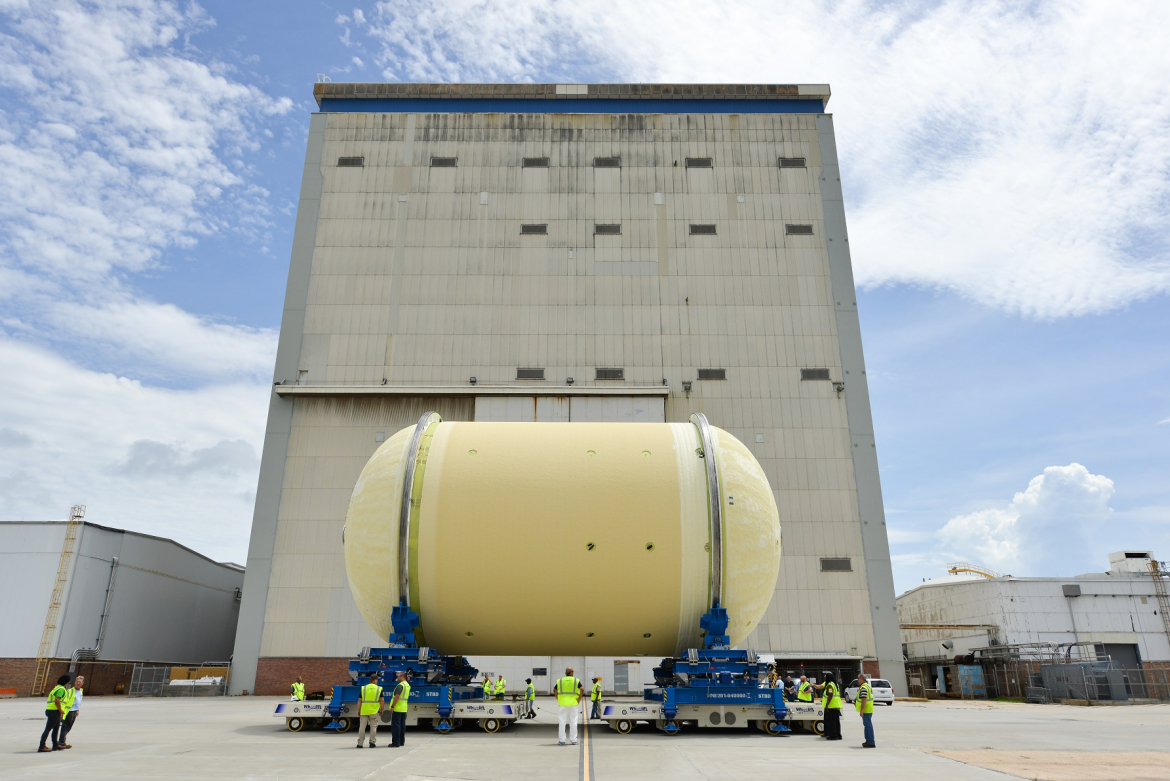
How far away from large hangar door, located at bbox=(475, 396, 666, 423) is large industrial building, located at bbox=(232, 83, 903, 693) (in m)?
0.09

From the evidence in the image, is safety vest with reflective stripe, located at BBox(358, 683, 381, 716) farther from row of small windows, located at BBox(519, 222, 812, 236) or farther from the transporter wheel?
row of small windows, located at BBox(519, 222, 812, 236)

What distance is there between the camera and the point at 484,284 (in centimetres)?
3142

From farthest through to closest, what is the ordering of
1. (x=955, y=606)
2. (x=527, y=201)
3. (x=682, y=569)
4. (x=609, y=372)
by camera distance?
(x=955, y=606), (x=527, y=201), (x=609, y=372), (x=682, y=569)

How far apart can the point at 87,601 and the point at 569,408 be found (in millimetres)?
21257

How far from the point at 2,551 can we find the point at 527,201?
25.9 meters

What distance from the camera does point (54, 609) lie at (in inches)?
1104

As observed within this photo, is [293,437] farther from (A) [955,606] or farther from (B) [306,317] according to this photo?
(A) [955,606]

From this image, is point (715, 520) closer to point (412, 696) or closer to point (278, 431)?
point (412, 696)

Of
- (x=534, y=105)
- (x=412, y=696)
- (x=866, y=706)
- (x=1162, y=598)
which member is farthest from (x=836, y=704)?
(x=1162, y=598)

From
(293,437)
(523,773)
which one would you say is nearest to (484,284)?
(293,437)

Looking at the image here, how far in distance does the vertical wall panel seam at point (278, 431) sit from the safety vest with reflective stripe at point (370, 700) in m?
17.8

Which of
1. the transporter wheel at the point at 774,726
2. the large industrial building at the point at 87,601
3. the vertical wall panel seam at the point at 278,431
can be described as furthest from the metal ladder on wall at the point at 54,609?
the transporter wheel at the point at 774,726

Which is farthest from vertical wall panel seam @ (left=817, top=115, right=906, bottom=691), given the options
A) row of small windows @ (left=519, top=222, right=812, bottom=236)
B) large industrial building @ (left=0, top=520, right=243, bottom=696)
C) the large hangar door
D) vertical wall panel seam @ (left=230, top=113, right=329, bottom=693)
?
large industrial building @ (left=0, top=520, right=243, bottom=696)

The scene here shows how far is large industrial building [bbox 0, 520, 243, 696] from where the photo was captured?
90.6 feet
